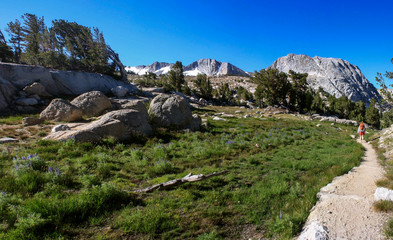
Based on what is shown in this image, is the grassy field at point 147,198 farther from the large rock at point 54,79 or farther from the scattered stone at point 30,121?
the large rock at point 54,79

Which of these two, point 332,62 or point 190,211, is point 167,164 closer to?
point 190,211

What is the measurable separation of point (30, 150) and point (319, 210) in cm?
1248

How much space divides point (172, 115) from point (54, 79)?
30149mm

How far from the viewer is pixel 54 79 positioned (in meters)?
30.6

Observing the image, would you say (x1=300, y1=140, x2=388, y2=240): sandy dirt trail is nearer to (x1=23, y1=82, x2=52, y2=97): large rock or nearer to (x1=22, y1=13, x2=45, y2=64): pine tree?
(x1=23, y1=82, x2=52, y2=97): large rock

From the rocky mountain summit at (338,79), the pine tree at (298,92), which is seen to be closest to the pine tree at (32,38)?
the pine tree at (298,92)

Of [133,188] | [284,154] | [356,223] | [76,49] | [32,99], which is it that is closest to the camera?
[356,223]

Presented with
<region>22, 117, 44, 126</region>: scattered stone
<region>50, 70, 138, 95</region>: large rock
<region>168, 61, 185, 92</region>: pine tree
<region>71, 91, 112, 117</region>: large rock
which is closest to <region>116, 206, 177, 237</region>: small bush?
<region>22, 117, 44, 126</region>: scattered stone

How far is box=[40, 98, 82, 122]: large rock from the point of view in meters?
14.5

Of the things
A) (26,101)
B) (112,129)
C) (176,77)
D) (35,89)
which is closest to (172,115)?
(112,129)

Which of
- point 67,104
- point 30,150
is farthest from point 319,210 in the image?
point 67,104

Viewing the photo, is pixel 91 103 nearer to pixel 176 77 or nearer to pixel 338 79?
pixel 176 77

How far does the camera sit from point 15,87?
22938 millimetres

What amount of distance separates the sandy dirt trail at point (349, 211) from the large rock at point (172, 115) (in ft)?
38.1
